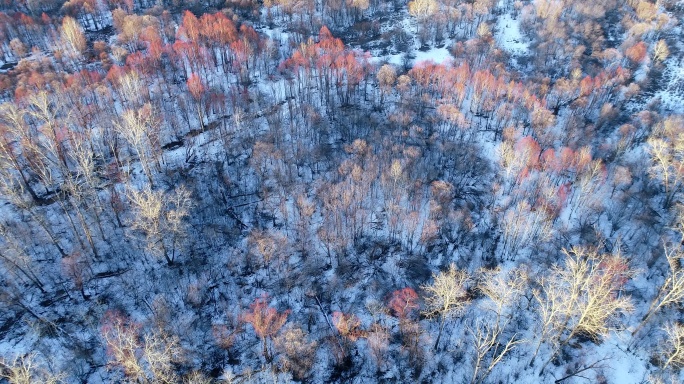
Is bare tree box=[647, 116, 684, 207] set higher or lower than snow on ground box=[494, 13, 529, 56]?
lower

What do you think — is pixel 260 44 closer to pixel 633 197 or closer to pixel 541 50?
pixel 541 50

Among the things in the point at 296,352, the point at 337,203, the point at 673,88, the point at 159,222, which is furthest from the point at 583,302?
the point at 673,88

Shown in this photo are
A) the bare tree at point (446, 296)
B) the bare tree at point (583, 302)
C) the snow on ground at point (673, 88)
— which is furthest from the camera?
the snow on ground at point (673, 88)

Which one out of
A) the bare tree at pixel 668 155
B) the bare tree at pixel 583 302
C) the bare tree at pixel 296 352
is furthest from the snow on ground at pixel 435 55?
the bare tree at pixel 296 352

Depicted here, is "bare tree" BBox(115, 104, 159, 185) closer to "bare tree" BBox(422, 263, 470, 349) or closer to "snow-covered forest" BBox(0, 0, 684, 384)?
Answer: "snow-covered forest" BBox(0, 0, 684, 384)

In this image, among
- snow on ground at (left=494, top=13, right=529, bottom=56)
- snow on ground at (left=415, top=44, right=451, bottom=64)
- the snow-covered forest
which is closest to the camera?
the snow-covered forest

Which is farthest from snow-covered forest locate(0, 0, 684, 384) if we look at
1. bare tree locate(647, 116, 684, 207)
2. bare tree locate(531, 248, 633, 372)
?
bare tree locate(531, 248, 633, 372)

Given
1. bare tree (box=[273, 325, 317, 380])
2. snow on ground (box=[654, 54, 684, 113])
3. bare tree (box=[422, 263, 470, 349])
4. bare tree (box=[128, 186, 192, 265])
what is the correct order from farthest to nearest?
snow on ground (box=[654, 54, 684, 113])
bare tree (box=[128, 186, 192, 265])
bare tree (box=[273, 325, 317, 380])
bare tree (box=[422, 263, 470, 349])

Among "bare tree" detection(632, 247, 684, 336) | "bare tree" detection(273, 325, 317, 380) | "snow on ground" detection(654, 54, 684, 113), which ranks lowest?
"bare tree" detection(273, 325, 317, 380)

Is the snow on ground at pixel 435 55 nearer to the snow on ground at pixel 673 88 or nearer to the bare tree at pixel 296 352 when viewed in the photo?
the snow on ground at pixel 673 88

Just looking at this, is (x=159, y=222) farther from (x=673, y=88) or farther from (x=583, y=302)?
(x=673, y=88)
